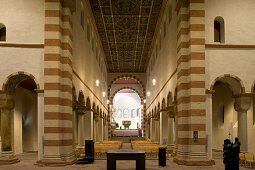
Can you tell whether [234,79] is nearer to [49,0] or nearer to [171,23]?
[171,23]

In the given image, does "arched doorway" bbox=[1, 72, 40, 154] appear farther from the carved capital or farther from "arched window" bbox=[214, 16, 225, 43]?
"arched window" bbox=[214, 16, 225, 43]

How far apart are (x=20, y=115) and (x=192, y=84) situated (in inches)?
492

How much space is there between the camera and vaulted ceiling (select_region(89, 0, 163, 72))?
2112cm

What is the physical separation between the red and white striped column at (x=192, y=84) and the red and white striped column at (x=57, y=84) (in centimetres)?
501

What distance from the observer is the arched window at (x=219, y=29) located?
15234mm

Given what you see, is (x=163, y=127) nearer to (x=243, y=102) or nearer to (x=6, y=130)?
(x=243, y=102)

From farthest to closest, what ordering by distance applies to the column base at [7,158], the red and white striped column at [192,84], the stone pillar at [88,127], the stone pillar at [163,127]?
the stone pillar at [163,127], the stone pillar at [88,127], the column base at [7,158], the red and white striped column at [192,84]

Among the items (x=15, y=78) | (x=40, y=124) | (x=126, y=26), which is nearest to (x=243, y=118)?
(x=40, y=124)

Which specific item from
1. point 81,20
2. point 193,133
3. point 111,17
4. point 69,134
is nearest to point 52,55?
point 69,134

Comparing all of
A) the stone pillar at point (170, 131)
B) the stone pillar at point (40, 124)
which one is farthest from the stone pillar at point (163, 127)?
the stone pillar at point (40, 124)

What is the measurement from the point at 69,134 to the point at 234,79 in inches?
310

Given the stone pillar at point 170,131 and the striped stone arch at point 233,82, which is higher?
the striped stone arch at point 233,82

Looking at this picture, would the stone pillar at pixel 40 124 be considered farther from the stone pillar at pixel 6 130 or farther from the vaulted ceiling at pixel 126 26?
the vaulted ceiling at pixel 126 26

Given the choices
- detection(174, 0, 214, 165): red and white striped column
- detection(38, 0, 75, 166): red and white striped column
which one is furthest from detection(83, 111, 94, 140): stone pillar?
detection(174, 0, 214, 165): red and white striped column
